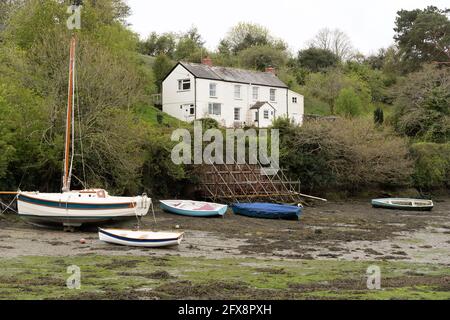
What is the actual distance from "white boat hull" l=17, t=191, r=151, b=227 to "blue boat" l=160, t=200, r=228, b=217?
7.04 m

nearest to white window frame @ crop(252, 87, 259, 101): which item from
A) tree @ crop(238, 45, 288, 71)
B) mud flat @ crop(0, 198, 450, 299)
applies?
tree @ crop(238, 45, 288, 71)

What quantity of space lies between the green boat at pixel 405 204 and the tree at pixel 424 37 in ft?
102

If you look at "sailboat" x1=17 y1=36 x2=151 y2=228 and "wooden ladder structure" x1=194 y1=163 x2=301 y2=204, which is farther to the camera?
"wooden ladder structure" x1=194 y1=163 x2=301 y2=204

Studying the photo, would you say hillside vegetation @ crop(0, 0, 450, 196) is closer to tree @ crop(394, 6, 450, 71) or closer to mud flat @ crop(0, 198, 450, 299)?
tree @ crop(394, 6, 450, 71)

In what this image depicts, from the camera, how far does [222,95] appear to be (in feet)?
206

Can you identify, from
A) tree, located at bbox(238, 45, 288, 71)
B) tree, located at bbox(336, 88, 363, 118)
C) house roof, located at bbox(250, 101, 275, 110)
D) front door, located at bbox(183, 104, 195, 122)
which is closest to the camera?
front door, located at bbox(183, 104, 195, 122)

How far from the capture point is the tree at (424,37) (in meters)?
72.9

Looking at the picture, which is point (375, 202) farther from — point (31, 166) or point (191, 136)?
point (31, 166)

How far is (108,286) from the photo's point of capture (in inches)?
603

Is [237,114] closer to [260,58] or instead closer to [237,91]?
[237,91]

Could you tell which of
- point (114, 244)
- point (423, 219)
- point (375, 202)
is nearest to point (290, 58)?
point (375, 202)

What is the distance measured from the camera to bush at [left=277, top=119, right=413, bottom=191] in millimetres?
49062

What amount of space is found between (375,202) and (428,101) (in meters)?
20.8

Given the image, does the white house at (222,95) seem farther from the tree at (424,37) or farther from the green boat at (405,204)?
the tree at (424,37)
